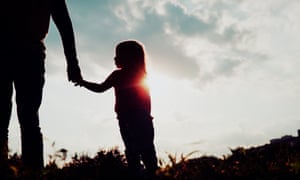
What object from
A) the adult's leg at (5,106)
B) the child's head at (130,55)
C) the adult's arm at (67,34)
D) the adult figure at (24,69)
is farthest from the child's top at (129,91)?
the adult's leg at (5,106)

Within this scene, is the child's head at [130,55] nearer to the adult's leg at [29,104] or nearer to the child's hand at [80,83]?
A: the child's hand at [80,83]

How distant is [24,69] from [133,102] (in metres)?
1.84

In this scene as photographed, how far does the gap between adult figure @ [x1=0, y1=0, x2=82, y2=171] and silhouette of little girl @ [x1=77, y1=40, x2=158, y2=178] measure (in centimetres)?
117

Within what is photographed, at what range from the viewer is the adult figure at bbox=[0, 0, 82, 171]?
481 cm

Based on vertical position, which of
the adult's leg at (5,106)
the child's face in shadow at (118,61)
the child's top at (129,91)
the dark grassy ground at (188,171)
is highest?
the child's face in shadow at (118,61)

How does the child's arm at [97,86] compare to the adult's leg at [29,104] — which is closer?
the adult's leg at [29,104]

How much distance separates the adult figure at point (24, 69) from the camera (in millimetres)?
4812

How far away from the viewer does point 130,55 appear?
20.7ft

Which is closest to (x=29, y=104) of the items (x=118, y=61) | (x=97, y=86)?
(x=97, y=86)

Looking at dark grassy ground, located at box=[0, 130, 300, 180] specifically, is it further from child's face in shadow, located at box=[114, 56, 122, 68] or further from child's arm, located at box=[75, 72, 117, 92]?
child's face in shadow, located at box=[114, 56, 122, 68]

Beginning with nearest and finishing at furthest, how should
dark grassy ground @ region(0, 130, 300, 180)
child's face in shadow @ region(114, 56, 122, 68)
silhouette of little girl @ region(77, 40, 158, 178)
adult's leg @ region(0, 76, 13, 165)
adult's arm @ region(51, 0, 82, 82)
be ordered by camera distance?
dark grassy ground @ region(0, 130, 300, 180) < adult's leg @ region(0, 76, 13, 165) < adult's arm @ region(51, 0, 82, 82) < silhouette of little girl @ region(77, 40, 158, 178) < child's face in shadow @ region(114, 56, 122, 68)

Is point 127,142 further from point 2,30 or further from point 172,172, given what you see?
point 2,30

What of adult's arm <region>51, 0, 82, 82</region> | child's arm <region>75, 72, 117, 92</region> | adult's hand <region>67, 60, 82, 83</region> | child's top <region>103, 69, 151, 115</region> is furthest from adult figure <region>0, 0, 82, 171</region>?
child's top <region>103, 69, 151, 115</region>

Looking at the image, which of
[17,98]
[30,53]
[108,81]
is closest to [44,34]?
[30,53]
